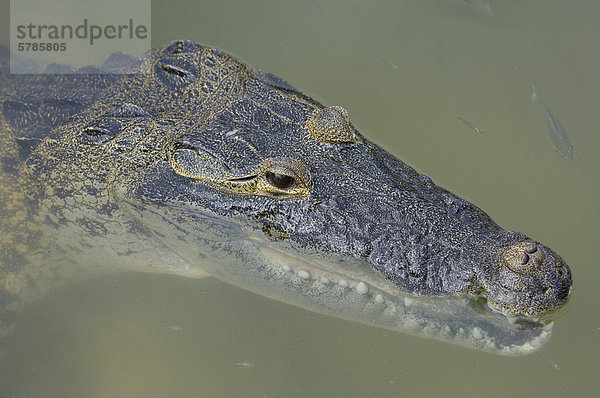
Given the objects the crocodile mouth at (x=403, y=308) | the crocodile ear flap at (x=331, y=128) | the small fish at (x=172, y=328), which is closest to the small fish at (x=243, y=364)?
the small fish at (x=172, y=328)

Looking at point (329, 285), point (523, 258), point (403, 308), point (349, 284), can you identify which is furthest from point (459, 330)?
point (329, 285)

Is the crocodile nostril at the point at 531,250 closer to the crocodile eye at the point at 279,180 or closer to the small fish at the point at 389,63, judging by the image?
the crocodile eye at the point at 279,180

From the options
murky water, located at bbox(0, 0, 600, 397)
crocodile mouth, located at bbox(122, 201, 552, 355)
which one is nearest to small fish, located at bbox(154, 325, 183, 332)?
murky water, located at bbox(0, 0, 600, 397)

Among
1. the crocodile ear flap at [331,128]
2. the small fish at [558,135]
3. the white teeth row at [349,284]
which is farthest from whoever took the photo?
the small fish at [558,135]

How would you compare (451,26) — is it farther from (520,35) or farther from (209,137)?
(209,137)

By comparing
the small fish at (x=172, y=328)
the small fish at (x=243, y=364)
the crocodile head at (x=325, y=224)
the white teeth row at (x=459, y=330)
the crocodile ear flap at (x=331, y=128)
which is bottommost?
the small fish at (x=243, y=364)

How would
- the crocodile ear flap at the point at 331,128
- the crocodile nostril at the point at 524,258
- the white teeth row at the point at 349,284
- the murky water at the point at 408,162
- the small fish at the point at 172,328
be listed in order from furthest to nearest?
the small fish at the point at 172,328
the murky water at the point at 408,162
the crocodile ear flap at the point at 331,128
the white teeth row at the point at 349,284
the crocodile nostril at the point at 524,258
